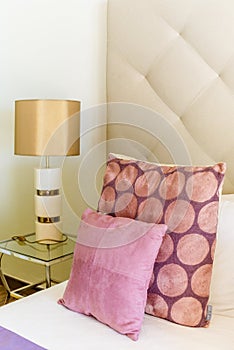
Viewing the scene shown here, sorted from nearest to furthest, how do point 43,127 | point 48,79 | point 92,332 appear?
point 92,332 < point 43,127 < point 48,79

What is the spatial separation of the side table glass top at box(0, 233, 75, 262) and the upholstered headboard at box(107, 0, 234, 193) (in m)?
0.61

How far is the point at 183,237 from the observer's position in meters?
1.50

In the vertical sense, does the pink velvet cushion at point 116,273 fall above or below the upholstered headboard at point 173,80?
below

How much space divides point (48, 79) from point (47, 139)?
574 millimetres

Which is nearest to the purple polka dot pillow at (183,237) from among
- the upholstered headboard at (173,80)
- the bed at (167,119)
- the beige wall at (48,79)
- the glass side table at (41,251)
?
the bed at (167,119)

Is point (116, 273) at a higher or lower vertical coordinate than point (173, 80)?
lower

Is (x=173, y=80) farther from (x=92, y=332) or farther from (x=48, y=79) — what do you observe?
(x=92, y=332)

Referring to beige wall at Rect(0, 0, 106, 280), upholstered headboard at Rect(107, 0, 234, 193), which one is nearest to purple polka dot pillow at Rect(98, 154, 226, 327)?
upholstered headboard at Rect(107, 0, 234, 193)

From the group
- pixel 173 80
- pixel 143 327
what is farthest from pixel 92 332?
pixel 173 80

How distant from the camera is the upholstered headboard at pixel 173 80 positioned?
1948mm

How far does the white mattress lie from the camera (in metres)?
1.34

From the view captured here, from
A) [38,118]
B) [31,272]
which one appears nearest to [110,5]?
[38,118]

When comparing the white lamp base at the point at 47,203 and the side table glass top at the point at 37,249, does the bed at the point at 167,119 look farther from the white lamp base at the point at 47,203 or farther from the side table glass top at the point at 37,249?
the white lamp base at the point at 47,203

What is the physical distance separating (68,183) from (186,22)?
1123mm
